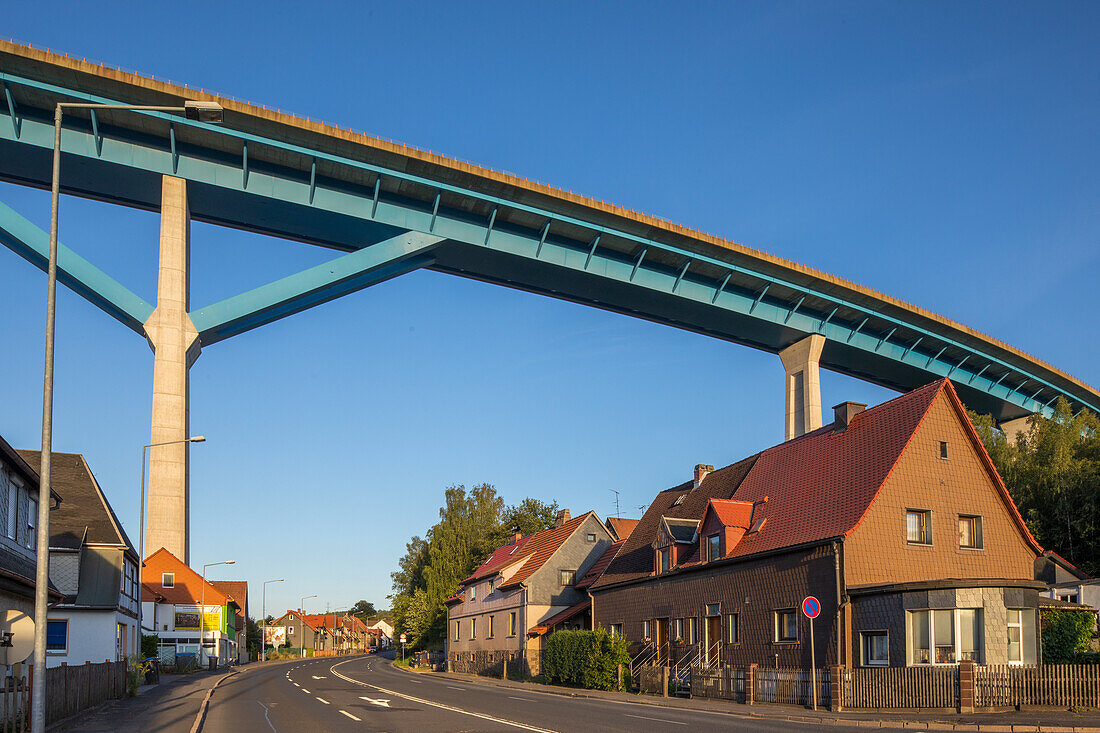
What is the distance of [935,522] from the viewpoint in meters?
31.5

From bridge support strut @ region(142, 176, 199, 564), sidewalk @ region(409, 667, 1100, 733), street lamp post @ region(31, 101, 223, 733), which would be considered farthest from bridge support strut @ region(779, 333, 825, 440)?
street lamp post @ region(31, 101, 223, 733)

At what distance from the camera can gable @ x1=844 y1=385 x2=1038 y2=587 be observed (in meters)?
30.1

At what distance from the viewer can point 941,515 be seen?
31719 millimetres

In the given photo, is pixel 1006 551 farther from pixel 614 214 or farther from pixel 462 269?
pixel 462 269

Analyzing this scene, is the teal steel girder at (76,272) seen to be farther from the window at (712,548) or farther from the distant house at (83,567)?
the window at (712,548)

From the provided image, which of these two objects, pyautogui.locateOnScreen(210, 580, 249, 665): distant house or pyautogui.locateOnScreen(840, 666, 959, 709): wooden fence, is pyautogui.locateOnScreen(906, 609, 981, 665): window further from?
pyautogui.locateOnScreen(210, 580, 249, 665): distant house

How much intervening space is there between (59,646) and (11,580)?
62.3 feet

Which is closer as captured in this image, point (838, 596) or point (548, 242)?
point (838, 596)

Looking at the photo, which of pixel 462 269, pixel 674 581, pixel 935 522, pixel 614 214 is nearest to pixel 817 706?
pixel 935 522

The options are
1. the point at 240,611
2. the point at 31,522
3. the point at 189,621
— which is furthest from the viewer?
the point at 240,611

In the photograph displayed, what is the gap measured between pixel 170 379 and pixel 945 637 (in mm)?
32979

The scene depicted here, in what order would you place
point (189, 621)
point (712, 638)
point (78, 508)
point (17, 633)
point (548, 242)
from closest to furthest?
point (17, 633) < point (712, 638) < point (78, 508) < point (548, 242) < point (189, 621)

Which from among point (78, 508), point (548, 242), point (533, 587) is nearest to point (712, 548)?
point (548, 242)

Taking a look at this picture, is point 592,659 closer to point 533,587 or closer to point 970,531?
point 533,587
